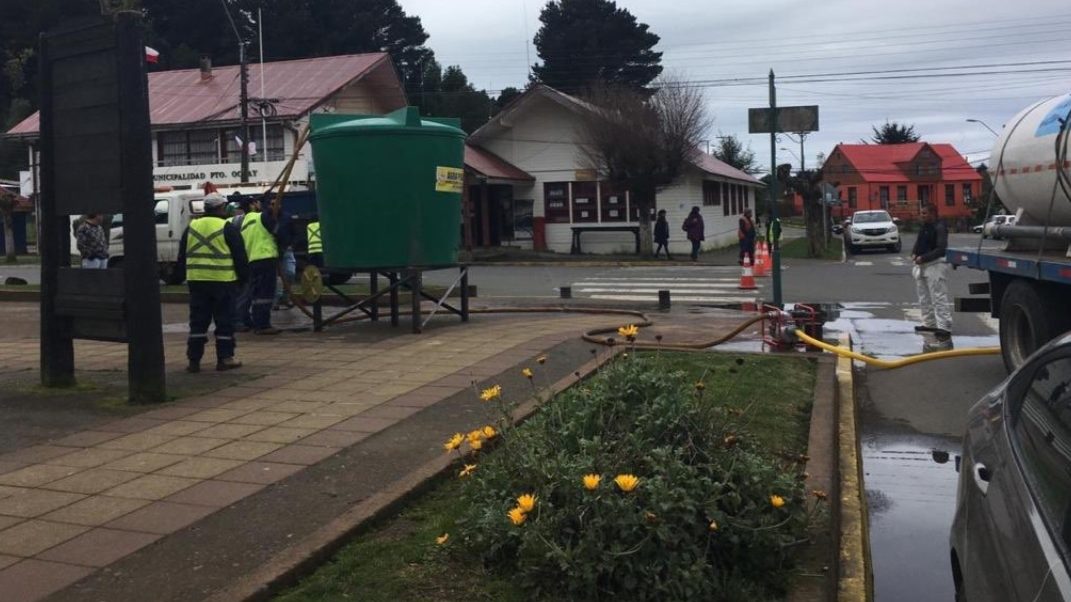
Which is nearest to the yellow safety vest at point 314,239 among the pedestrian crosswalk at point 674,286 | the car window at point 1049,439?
the pedestrian crosswalk at point 674,286

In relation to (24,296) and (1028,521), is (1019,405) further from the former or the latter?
(24,296)

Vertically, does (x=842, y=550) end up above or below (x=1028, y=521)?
below

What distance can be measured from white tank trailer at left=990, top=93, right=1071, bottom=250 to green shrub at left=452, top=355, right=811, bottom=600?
5.61 metres

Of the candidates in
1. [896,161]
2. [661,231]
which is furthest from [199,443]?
[896,161]

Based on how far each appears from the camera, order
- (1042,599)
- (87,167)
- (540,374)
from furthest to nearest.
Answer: (540,374) < (87,167) < (1042,599)

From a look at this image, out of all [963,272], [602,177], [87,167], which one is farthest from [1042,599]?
[602,177]

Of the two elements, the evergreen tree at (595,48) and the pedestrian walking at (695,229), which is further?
the evergreen tree at (595,48)

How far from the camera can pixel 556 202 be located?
3847 cm

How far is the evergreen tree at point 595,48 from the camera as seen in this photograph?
6238 cm

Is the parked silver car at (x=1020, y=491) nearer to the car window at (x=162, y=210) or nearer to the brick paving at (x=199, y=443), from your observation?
the brick paving at (x=199, y=443)

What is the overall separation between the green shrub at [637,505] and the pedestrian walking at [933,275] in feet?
27.6

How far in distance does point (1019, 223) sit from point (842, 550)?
6602 mm

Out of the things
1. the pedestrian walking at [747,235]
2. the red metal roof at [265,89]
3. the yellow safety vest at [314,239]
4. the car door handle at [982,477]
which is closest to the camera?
the car door handle at [982,477]

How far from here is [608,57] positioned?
6300 centimetres
